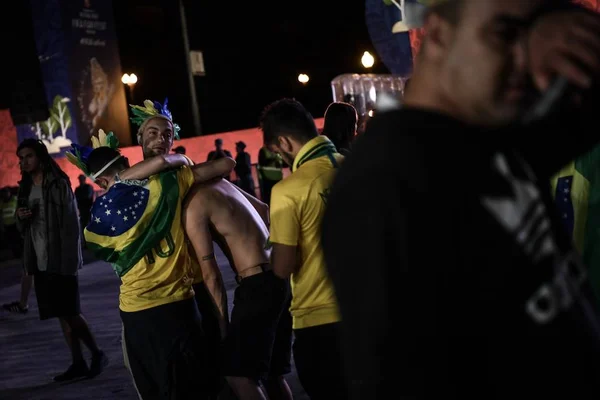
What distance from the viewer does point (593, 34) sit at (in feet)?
4.19

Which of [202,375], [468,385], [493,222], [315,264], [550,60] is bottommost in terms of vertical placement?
[202,375]

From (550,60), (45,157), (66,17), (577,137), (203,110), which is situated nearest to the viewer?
(550,60)

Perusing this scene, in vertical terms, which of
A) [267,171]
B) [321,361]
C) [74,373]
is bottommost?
[74,373]

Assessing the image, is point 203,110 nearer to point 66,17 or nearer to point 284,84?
point 284,84

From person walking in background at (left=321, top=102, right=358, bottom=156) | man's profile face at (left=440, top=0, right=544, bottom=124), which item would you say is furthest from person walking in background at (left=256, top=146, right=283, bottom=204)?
man's profile face at (left=440, top=0, right=544, bottom=124)

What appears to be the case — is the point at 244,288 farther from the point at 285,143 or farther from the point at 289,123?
the point at 289,123

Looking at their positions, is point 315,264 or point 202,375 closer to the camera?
point 315,264

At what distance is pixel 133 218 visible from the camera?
4430 millimetres

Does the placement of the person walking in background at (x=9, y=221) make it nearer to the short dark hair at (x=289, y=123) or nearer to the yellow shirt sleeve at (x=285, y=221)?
the short dark hair at (x=289, y=123)

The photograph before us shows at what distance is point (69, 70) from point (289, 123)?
16602mm

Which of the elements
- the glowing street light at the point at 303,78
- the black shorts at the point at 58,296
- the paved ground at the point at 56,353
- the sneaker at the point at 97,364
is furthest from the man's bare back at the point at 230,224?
the glowing street light at the point at 303,78

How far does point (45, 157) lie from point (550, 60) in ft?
20.9

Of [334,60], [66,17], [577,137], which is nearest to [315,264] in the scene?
[577,137]

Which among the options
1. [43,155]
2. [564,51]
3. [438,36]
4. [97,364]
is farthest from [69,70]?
[564,51]
